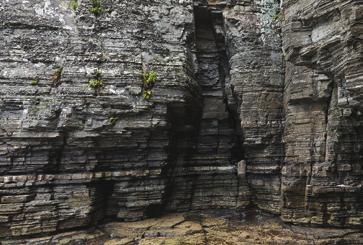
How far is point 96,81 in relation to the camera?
35.5 ft

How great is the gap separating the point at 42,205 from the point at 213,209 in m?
6.13

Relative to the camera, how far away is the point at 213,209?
12867 millimetres

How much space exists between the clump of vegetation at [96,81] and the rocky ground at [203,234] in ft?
15.4

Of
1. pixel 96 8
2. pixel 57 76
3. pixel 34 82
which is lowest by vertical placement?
pixel 34 82

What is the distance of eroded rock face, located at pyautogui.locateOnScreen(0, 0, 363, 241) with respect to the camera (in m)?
10.1

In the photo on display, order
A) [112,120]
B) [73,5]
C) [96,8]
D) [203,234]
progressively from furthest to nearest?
[96,8] → [73,5] → [112,120] → [203,234]

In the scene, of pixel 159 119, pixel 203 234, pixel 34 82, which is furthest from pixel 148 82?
pixel 203 234

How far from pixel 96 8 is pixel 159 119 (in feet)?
15.1

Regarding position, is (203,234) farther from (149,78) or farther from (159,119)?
(149,78)

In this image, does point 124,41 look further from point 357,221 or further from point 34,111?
point 357,221

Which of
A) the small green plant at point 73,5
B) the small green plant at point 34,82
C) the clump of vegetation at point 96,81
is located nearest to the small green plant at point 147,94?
the clump of vegetation at point 96,81

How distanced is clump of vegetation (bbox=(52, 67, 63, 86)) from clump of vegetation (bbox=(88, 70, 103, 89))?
99 centimetres

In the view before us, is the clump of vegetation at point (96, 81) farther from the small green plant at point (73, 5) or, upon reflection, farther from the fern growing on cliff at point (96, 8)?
the small green plant at point (73, 5)

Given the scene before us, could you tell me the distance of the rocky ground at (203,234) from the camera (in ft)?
32.3
